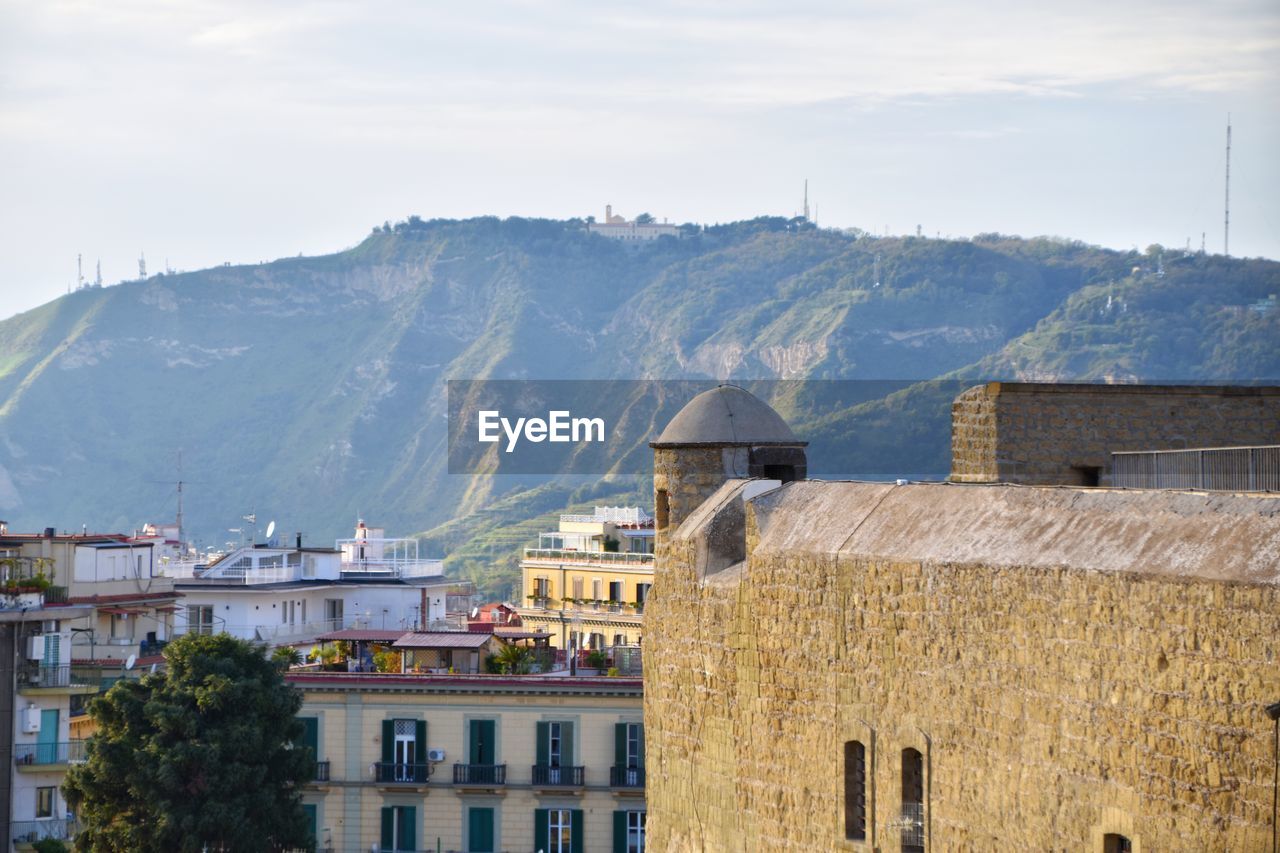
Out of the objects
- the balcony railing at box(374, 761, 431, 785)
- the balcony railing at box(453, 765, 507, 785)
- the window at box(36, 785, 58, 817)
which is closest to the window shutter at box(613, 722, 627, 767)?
the balcony railing at box(453, 765, 507, 785)

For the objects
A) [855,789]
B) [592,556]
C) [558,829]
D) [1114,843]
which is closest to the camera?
A: [1114,843]

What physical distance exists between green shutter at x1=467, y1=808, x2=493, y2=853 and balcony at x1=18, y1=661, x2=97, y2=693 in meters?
7.52

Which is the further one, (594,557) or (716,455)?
(594,557)

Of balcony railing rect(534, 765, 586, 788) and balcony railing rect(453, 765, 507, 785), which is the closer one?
balcony railing rect(534, 765, 586, 788)

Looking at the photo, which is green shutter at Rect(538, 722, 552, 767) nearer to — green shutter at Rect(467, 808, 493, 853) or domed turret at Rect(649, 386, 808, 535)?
green shutter at Rect(467, 808, 493, 853)

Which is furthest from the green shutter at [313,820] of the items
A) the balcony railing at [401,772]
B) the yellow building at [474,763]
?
the balcony railing at [401,772]

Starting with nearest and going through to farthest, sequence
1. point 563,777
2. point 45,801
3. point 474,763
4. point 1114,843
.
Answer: point 1114,843 → point 563,777 → point 474,763 → point 45,801

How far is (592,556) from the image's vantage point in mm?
82000

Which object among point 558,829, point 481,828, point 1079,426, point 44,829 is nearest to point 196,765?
point 44,829

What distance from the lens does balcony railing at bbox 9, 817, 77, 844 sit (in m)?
45.0

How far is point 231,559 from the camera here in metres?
70.5

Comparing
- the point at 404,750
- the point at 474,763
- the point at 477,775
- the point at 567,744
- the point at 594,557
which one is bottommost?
the point at 477,775

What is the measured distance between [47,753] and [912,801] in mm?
31006

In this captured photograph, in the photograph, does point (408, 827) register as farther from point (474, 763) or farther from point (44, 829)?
point (44, 829)
